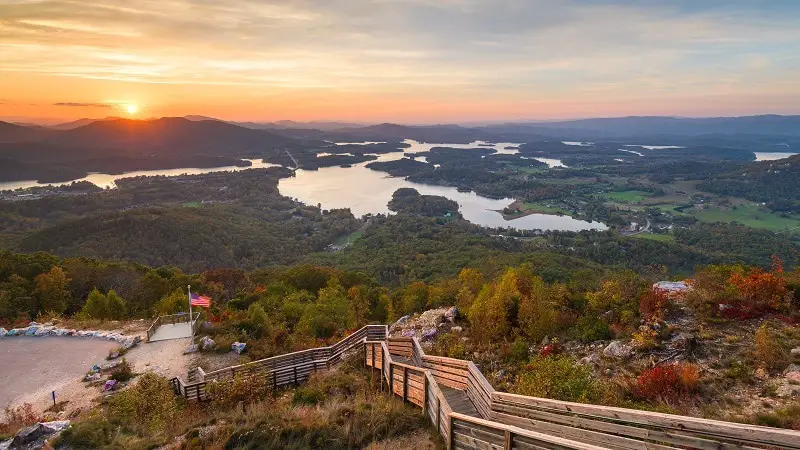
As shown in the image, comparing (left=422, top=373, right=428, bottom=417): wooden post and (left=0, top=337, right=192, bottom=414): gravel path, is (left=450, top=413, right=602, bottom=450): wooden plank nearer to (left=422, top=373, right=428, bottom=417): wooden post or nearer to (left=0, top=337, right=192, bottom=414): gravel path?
(left=422, top=373, right=428, bottom=417): wooden post

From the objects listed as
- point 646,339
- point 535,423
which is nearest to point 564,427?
point 535,423

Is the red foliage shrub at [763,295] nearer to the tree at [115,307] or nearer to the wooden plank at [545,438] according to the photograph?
the wooden plank at [545,438]

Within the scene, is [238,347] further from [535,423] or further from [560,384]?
[535,423]

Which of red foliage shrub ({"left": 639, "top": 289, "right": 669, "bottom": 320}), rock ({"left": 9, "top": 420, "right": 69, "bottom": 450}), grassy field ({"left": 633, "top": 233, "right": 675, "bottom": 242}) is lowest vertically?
grassy field ({"left": 633, "top": 233, "right": 675, "bottom": 242})

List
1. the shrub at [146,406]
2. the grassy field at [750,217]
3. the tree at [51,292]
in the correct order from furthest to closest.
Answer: the grassy field at [750,217]
the tree at [51,292]
the shrub at [146,406]

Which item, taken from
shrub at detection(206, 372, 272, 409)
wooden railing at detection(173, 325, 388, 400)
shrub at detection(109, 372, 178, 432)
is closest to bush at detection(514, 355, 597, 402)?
shrub at detection(206, 372, 272, 409)

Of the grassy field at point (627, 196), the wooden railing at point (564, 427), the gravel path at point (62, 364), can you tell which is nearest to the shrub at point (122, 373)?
the gravel path at point (62, 364)
